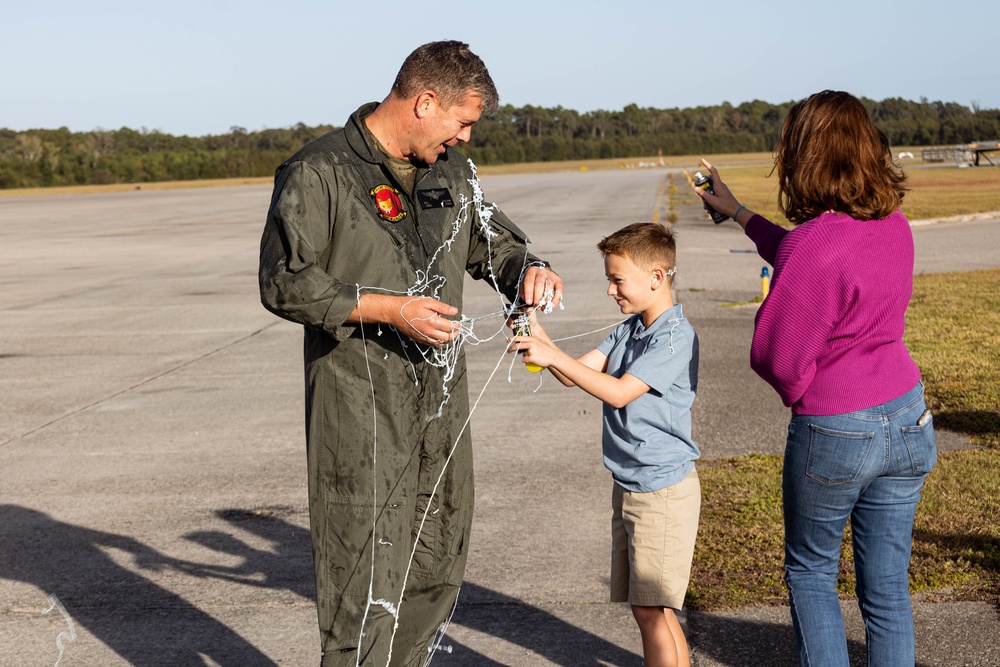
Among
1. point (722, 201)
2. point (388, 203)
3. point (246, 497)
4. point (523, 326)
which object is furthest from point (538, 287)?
point (246, 497)

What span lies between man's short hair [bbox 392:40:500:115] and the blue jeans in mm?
1348

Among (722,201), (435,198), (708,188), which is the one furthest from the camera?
(708,188)

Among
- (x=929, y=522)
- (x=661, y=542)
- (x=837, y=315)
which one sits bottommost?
(x=929, y=522)

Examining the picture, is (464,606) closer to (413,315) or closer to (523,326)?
(523,326)

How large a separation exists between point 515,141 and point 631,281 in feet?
429

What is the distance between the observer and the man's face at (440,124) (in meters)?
2.99

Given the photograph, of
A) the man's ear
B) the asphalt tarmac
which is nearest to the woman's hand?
the man's ear

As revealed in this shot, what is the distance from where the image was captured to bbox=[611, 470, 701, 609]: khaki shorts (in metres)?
3.38

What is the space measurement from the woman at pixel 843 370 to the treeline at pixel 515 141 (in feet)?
210

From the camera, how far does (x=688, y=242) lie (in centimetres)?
2158

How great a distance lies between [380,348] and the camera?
3.00 m

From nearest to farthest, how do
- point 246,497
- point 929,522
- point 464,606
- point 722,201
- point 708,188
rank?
point 722,201
point 708,188
point 464,606
point 929,522
point 246,497

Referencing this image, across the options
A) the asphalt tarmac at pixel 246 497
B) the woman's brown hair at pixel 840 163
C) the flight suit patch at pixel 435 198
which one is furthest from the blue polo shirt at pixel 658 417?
the asphalt tarmac at pixel 246 497

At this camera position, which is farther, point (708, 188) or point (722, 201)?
point (708, 188)
